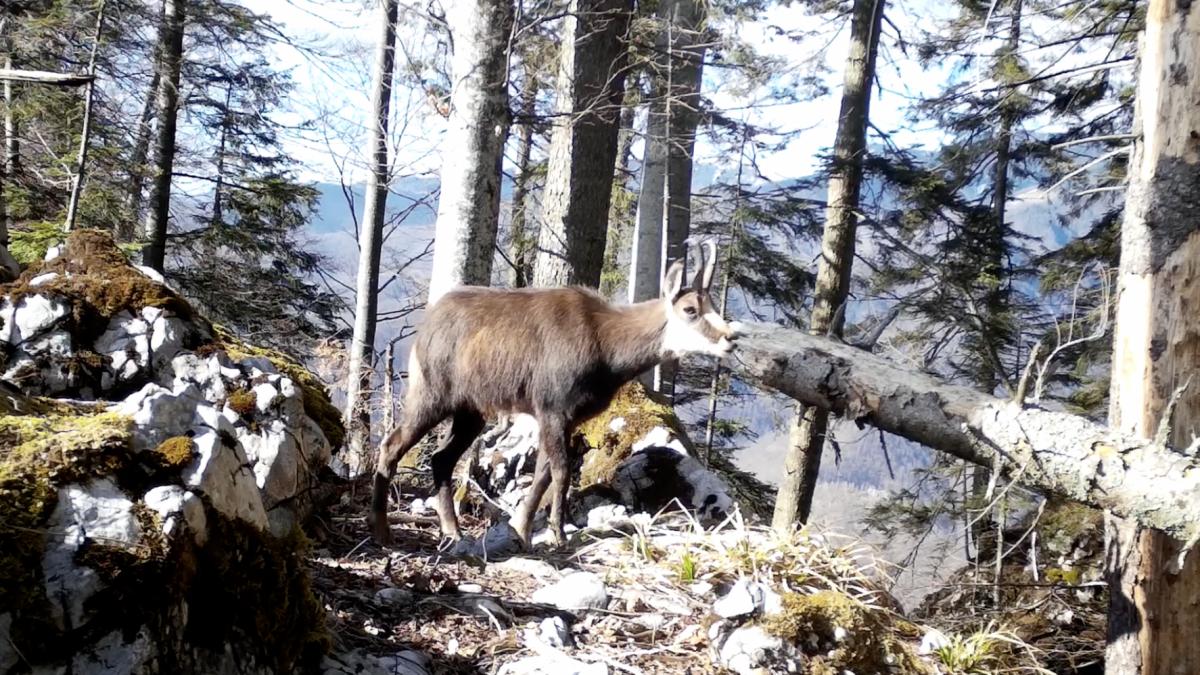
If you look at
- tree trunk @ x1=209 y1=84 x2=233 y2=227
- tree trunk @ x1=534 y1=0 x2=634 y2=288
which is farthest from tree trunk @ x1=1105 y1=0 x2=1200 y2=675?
tree trunk @ x1=209 y1=84 x2=233 y2=227

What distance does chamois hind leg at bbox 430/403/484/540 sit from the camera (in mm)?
5938

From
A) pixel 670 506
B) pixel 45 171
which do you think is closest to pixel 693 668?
pixel 670 506

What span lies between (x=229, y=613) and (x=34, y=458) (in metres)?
0.73

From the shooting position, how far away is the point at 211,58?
48.1ft

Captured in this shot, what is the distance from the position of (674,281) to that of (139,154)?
35.3 feet

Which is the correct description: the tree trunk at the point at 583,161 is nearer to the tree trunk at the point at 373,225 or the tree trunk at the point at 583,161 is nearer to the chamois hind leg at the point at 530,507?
the tree trunk at the point at 373,225

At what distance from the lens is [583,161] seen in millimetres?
8359

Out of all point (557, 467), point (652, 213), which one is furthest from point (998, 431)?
point (652, 213)

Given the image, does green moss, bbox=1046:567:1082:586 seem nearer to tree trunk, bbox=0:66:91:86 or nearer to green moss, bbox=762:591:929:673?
green moss, bbox=762:591:929:673

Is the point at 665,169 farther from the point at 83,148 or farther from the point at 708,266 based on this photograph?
the point at 83,148

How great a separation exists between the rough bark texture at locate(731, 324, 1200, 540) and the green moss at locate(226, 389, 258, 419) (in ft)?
9.21

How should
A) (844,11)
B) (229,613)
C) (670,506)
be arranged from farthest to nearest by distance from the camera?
(844,11) → (670,506) → (229,613)

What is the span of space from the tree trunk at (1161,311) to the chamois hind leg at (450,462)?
3874mm

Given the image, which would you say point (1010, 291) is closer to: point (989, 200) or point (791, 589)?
point (989, 200)
